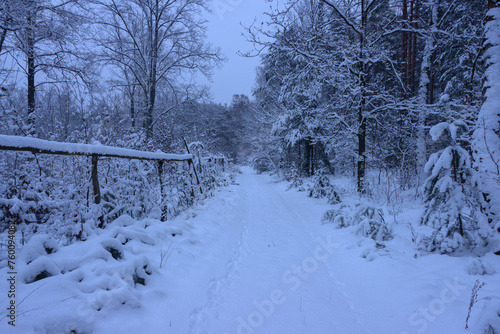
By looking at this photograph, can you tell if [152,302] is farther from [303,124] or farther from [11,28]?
[303,124]

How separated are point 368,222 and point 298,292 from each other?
8.37 feet

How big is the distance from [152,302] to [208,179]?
725cm

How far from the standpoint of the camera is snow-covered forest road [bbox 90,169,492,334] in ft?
7.84

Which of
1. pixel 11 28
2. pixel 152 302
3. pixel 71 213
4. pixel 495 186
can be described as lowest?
pixel 152 302

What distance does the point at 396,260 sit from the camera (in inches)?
144

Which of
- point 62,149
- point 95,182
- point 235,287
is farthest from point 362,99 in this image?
point 62,149

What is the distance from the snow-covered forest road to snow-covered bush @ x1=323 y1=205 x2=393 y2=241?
25 centimetres

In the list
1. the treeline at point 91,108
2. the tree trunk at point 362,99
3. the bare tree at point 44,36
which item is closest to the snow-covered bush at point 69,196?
the treeline at point 91,108

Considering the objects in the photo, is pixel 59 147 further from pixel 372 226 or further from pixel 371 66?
pixel 371 66

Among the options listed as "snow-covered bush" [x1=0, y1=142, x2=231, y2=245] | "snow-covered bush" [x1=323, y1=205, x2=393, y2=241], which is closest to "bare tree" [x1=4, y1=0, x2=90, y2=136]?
"snow-covered bush" [x1=0, y1=142, x2=231, y2=245]

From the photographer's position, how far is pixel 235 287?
3146mm

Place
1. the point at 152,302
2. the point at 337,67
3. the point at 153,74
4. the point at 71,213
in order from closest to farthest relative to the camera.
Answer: the point at 152,302 < the point at 71,213 < the point at 337,67 < the point at 153,74

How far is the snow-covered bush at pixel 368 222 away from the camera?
463 centimetres

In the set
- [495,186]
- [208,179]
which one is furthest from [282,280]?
[208,179]
